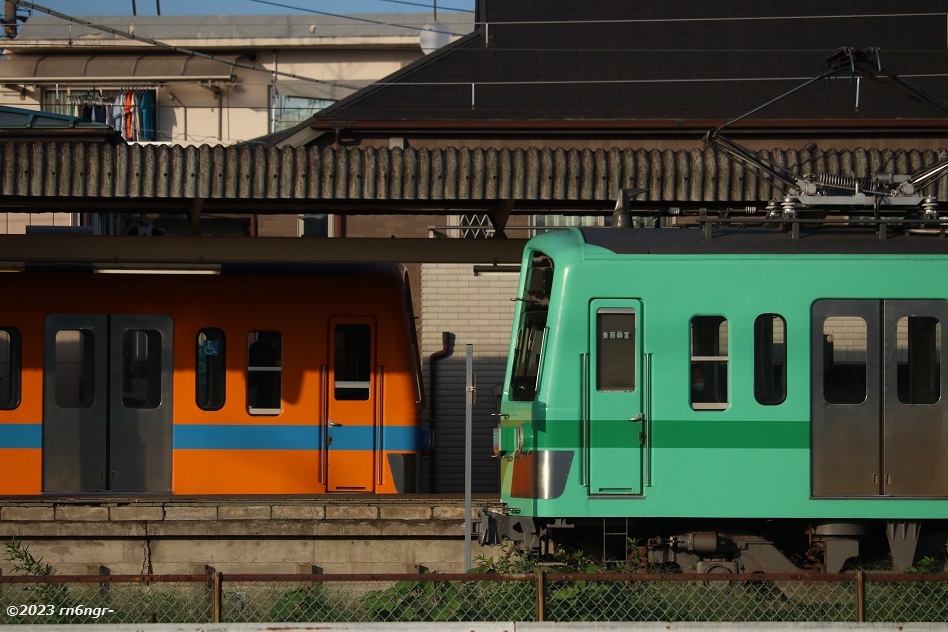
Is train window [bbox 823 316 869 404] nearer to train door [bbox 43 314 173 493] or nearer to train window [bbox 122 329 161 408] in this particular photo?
train door [bbox 43 314 173 493]

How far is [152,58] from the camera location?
1071 inches

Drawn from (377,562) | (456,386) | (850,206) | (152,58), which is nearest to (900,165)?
(850,206)

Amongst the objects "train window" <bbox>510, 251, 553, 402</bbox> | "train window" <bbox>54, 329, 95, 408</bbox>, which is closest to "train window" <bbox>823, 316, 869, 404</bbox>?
"train window" <bbox>510, 251, 553, 402</bbox>

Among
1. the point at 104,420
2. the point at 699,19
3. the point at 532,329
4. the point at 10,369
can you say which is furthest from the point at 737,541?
the point at 699,19

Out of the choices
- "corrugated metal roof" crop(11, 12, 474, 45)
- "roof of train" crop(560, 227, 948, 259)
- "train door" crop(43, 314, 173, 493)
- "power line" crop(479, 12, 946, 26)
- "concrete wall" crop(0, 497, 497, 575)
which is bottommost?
"concrete wall" crop(0, 497, 497, 575)

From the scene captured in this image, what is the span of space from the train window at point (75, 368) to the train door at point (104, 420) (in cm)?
1

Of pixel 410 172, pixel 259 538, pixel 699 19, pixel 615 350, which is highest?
pixel 699 19

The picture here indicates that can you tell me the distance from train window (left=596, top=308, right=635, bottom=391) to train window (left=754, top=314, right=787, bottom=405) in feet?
3.34

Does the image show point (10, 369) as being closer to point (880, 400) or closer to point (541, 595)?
point (541, 595)

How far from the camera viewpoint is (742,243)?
9.76 meters

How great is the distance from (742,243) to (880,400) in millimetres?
1696

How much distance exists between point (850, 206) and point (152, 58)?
20.5 meters

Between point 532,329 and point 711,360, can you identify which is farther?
point 532,329

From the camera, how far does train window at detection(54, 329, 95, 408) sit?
13359 mm
